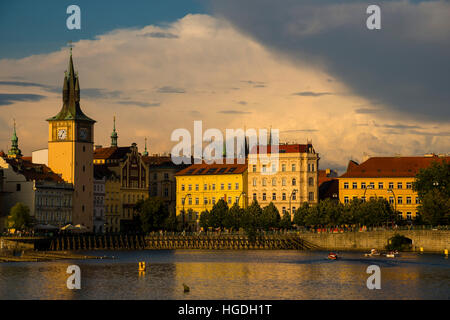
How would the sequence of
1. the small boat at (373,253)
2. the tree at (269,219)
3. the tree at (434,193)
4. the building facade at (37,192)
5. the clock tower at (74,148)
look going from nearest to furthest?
the small boat at (373,253) < the tree at (434,193) < the building facade at (37,192) < the tree at (269,219) < the clock tower at (74,148)

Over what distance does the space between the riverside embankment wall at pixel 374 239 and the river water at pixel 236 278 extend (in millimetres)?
11096

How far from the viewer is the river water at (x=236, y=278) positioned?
85000mm

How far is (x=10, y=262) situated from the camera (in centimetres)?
12706

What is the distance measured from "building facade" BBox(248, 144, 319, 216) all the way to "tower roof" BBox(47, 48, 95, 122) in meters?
33.5

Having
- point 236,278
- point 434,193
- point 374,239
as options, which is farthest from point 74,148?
point 236,278

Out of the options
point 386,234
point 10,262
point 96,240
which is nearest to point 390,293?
point 10,262

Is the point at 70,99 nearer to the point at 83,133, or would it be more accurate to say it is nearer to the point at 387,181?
the point at 83,133

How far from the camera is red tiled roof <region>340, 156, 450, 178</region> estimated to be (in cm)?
18988

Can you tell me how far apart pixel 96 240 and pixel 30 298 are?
300 ft

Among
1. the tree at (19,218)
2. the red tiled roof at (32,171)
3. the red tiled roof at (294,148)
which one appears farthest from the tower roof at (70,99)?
the red tiled roof at (294,148)

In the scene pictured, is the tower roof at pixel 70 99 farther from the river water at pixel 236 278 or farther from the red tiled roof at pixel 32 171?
the river water at pixel 236 278
